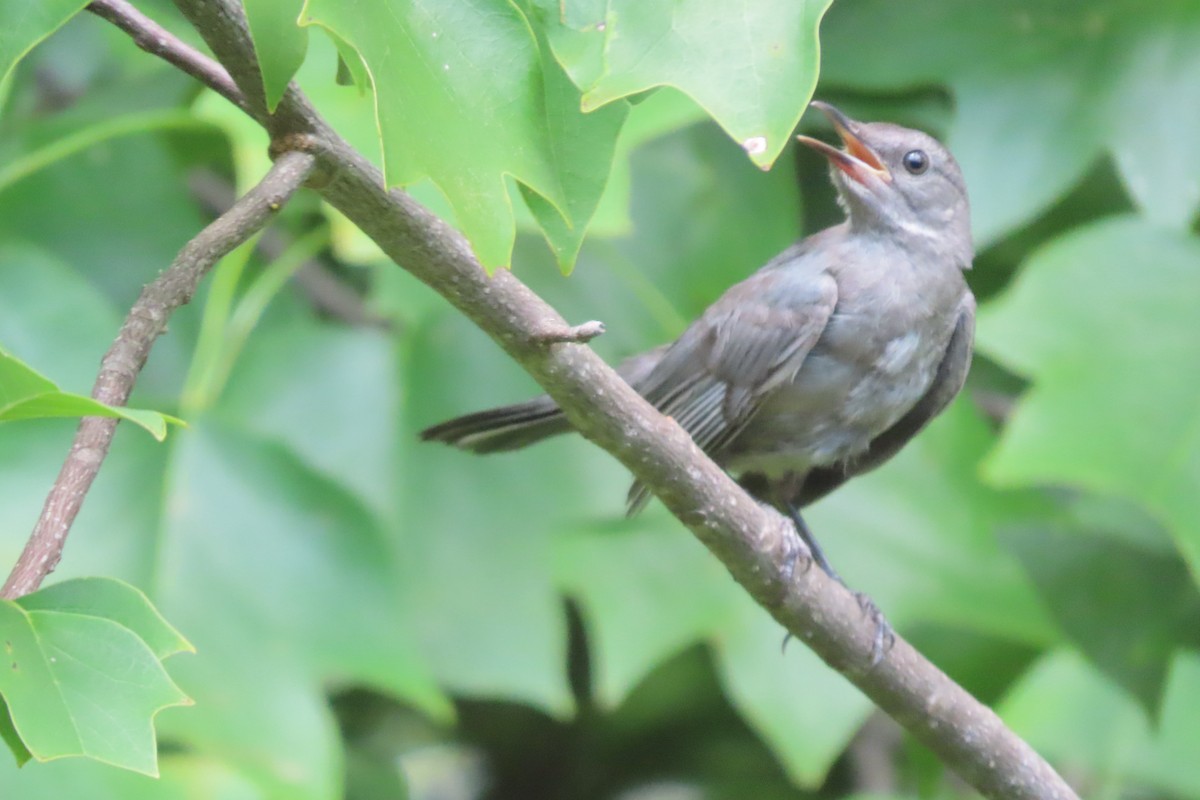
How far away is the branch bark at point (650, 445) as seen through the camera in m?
1.49

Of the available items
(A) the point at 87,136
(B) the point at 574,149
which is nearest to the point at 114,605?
(B) the point at 574,149

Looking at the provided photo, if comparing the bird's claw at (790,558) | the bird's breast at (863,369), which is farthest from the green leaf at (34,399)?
the bird's breast at (863,369)

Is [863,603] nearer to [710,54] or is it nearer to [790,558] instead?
[790,558]

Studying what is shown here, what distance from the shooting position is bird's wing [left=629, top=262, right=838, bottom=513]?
111 inches

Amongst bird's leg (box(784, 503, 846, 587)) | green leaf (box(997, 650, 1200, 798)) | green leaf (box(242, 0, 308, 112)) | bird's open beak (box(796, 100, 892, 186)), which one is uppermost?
green leaf (box(242, 0, 308, 112))

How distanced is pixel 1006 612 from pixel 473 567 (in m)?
1.41

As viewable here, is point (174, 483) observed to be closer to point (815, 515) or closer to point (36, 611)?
point (815, 515)

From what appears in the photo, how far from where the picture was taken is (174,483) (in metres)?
3.06

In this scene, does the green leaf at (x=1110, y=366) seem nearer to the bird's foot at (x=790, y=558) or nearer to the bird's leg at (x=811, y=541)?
the bird's leg at (x=811, y=541)

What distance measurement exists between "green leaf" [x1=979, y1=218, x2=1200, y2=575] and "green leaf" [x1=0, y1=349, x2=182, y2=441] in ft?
6.81

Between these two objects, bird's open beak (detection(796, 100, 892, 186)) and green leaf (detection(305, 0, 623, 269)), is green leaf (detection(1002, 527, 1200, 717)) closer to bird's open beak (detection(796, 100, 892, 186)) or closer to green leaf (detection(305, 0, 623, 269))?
bird's open beak (detection(796, 100, 892, 186))

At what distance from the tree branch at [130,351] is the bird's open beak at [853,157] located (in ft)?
5.69

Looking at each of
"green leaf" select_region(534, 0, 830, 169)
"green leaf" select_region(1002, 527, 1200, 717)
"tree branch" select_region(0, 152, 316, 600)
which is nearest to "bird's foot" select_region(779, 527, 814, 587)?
"green leaf" select_region(534, 0, 830, 169)

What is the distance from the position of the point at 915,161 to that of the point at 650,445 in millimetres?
1674
